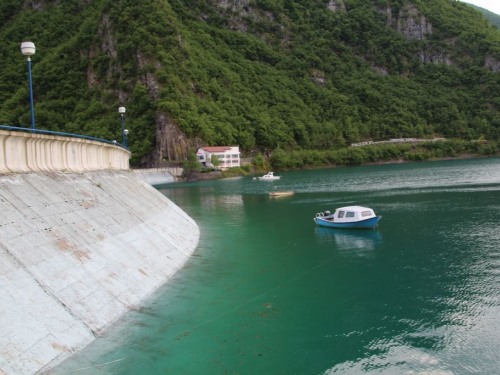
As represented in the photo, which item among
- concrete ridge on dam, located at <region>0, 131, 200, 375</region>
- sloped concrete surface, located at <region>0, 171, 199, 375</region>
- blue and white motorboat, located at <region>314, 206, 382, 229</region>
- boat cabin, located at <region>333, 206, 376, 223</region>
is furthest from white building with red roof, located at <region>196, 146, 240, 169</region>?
sloped concrete surface, located at <region>0, 171, 199, 375</region>

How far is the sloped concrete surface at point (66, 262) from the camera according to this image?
42.2 ft

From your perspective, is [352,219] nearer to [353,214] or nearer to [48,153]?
[353,214]

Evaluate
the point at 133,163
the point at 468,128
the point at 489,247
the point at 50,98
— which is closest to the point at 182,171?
the point at 133,163

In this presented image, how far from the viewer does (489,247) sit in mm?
30422

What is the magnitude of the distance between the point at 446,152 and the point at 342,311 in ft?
584

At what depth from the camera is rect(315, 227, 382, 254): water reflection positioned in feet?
108

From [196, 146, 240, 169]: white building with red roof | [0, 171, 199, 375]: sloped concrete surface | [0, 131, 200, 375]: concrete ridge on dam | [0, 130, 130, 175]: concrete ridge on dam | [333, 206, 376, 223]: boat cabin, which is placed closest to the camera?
[0, 171, 199, 375]: sloped concrete surface

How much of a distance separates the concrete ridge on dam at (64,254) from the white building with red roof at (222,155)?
115 m

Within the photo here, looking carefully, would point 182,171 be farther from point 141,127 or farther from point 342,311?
point 342,311

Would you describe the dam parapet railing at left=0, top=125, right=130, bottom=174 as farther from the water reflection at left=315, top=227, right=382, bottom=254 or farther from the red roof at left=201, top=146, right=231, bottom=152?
the red roof at left=201, top=146, right=231, bottom=152

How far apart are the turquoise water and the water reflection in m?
0.16

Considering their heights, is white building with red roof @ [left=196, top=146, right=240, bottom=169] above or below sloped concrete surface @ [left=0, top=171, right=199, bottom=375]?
above

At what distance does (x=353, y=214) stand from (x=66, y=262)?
2858 cm

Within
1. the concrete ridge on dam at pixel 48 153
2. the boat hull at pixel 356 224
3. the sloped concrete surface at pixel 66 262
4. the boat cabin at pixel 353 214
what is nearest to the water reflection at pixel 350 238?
the boat hull at pixel 356 224
